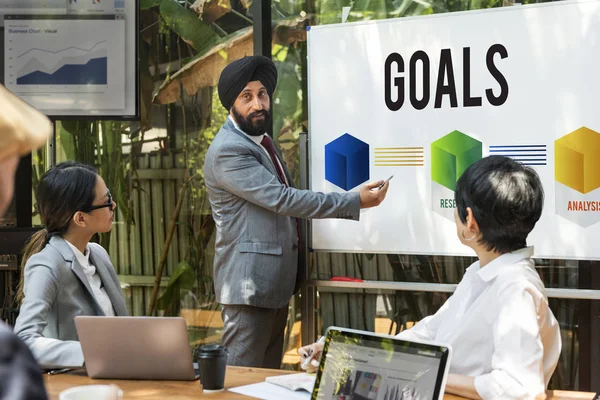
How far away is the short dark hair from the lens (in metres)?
2.15

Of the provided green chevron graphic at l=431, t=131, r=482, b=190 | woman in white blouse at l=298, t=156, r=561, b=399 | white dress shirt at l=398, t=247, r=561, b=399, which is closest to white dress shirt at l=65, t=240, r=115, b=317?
woman in white blouse at l=298, t=156, r=561, b=399

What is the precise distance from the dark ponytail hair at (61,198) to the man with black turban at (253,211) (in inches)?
39.0

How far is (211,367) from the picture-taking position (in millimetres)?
2211

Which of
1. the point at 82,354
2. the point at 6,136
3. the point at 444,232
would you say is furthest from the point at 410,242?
the point at 6,136

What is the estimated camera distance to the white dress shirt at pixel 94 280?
115 inches

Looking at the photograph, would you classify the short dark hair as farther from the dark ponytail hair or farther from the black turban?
the black turban

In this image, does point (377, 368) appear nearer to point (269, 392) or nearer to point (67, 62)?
point (269, 392)

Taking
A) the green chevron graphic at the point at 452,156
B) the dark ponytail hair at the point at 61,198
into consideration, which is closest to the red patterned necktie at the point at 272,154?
the green chevron graphic at the point at 452,156

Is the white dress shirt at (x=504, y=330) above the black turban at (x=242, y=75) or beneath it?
beneath

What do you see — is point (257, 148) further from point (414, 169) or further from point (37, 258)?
point (37, 258)

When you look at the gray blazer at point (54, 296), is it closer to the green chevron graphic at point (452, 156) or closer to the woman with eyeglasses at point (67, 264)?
the woman with eyeglasses at point (67, 264)

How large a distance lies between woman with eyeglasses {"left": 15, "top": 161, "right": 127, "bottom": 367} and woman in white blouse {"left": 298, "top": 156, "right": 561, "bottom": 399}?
0.90 meters

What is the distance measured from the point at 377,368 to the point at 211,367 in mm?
566

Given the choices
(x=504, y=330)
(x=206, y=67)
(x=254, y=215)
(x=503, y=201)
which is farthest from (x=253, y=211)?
(x=504, y=330)
